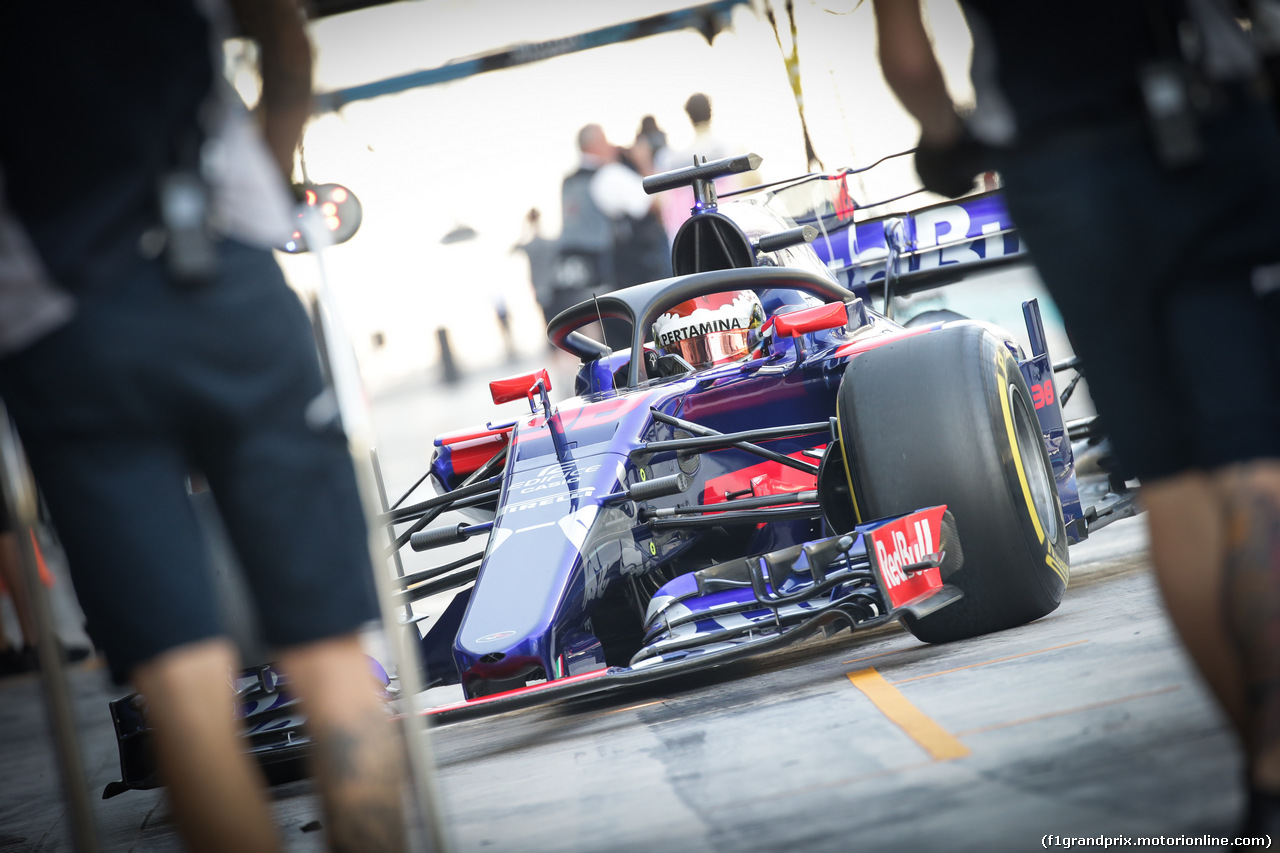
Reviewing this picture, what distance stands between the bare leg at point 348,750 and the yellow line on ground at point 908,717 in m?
1.07

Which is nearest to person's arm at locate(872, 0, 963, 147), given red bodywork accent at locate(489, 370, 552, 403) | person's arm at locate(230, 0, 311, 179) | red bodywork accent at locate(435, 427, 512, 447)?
person's arm at locate(230, 0, 311, 179)

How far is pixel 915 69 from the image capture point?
66.0 inches

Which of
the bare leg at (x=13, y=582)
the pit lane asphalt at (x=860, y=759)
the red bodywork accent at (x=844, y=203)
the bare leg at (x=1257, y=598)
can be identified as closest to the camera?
the bare leg at (x=1257, y=598)

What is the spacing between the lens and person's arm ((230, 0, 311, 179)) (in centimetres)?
151

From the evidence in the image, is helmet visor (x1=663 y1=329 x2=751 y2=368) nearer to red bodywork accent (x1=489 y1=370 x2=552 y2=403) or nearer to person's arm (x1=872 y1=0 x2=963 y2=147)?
red bodywork accent (x1=489 y1=370 x2=552 y2=403)

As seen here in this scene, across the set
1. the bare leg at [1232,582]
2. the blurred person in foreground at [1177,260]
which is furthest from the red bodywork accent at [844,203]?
the bare leg at [1232,582]

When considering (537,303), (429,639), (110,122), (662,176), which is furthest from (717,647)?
(537,303)

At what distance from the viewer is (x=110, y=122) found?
1.36 meters

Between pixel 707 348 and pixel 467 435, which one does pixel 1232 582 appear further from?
pixel 467 435

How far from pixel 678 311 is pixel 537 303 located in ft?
20.4

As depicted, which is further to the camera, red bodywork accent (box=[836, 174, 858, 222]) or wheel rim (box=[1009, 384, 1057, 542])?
red bodywork accent (box=[836, 174, 858, 222])

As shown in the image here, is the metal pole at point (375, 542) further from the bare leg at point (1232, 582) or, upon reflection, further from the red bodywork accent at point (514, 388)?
the red bodywork accent at point (514, 388)

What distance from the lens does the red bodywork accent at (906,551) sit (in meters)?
3.20

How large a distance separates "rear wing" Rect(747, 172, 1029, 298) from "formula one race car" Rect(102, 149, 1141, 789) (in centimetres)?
98
